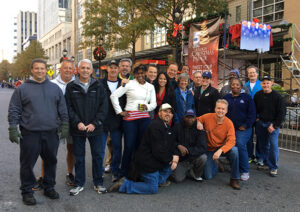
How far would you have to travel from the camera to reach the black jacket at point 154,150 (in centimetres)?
395

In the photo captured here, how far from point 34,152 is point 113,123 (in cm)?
134

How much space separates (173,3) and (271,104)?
28.3 feet

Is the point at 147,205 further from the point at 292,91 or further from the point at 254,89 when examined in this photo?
the point at 292,91

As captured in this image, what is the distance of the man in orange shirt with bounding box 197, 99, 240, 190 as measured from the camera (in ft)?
14.1

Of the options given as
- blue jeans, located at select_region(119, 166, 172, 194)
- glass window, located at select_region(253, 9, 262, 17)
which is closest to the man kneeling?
blue jeans, located at select_region(119, 166, 172, 194)

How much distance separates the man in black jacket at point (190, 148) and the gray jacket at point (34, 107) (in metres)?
2.05

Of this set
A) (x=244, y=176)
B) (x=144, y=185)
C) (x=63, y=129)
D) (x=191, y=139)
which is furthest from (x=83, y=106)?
(x=244, y=176)

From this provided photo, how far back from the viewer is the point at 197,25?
1169 cm

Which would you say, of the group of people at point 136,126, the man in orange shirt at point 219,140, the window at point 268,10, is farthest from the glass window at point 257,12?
the man in orange shirt at point 219,140

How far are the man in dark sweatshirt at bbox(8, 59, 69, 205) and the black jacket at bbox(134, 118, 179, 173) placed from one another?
1187 millimetres

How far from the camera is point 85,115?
380 cm

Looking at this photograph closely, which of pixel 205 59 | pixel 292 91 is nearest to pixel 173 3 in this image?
pixel 205 59

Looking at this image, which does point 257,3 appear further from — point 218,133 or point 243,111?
point 218,133

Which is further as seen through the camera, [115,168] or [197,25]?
[197,25]
